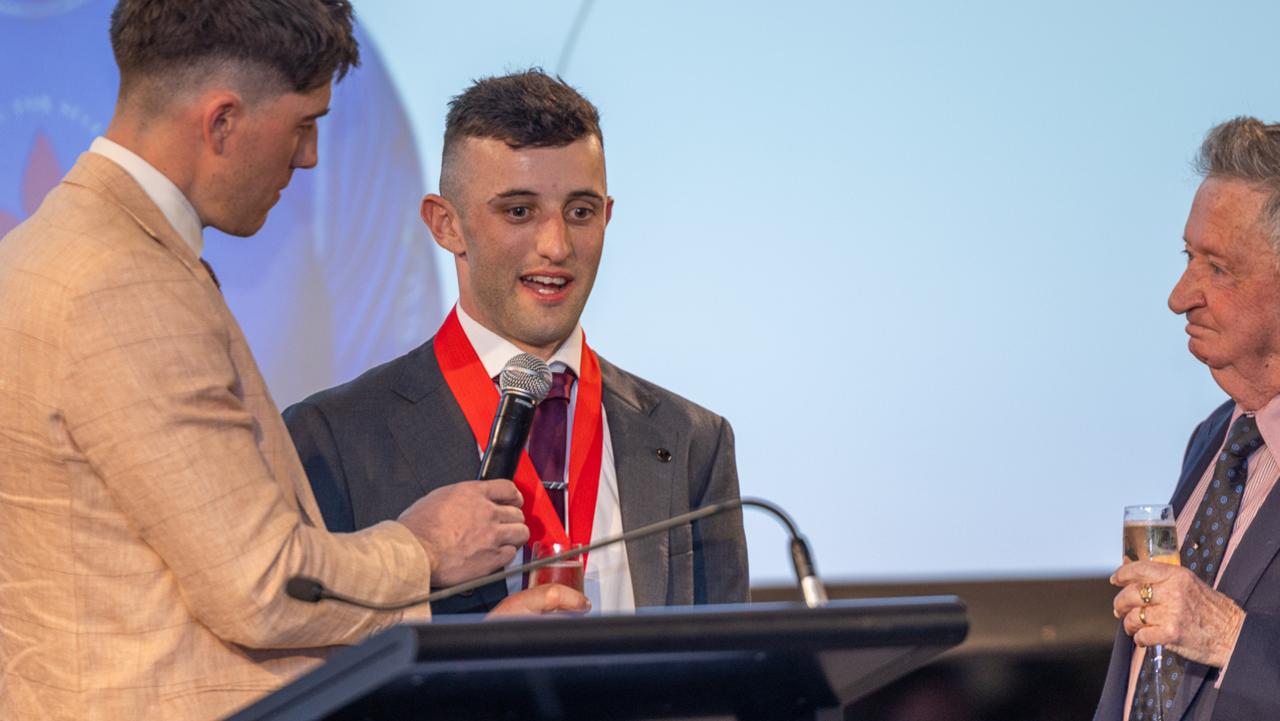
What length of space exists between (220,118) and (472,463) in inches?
41.7

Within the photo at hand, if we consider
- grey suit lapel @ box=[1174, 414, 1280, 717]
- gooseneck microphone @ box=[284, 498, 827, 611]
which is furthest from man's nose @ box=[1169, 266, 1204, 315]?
gooseneck microphone @ box=[284, 498, 827, 611]

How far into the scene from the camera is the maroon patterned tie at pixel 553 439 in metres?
2.78

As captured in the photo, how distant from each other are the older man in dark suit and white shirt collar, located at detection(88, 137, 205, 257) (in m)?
1.75

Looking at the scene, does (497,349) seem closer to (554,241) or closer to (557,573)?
(554,241)

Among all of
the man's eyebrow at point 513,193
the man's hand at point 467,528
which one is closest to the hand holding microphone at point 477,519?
the man's hand at point 467,528

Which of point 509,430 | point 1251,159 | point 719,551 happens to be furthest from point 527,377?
point 1251,159

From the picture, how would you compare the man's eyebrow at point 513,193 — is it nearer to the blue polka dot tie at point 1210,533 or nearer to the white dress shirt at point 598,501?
the white dress shirt at point 598,501

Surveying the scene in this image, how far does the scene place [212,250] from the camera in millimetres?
3666

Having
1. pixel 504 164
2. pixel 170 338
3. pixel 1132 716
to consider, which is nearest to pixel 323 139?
pixel 504 164

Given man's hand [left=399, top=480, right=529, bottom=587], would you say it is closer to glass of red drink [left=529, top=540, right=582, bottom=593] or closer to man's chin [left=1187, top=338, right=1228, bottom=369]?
glass of red drink [left=529, top=540, right=582, bottom=593]

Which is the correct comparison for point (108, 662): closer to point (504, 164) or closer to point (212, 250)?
point (504, 164)

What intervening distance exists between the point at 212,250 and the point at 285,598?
217 cm

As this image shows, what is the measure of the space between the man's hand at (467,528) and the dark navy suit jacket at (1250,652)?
1.39 meters

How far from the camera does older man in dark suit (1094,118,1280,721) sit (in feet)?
8.39
